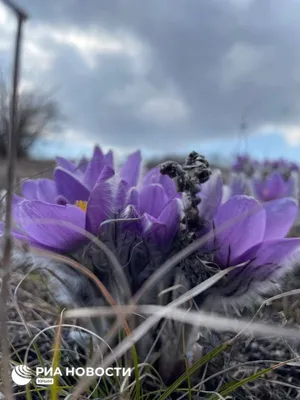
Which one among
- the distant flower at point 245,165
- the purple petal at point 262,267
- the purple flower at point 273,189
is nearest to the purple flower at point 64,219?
the purple petal at point 262,267

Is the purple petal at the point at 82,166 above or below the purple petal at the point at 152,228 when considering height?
above

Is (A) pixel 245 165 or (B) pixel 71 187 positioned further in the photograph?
(A) pixel 245 165

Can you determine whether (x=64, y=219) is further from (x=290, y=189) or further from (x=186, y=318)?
(x=290, y=189)

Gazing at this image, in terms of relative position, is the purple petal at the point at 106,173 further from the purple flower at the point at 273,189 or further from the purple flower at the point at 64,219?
the purple flower at the point at 273,189

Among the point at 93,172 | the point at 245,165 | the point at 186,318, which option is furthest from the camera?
the point at 245,165

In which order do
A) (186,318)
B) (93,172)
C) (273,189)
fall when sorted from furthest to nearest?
(273,189)
(93,172)
(186,318)

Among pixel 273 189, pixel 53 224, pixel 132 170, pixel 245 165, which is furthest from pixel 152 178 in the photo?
pixel 245 165

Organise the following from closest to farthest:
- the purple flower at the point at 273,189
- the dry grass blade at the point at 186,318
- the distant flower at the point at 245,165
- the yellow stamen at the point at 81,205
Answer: the dry grass blade at the point at 186,318 → the yellow stamen at the point at 81,205 → the purple flower at the point at 273,189 → the distant flower at the point at 245,165
